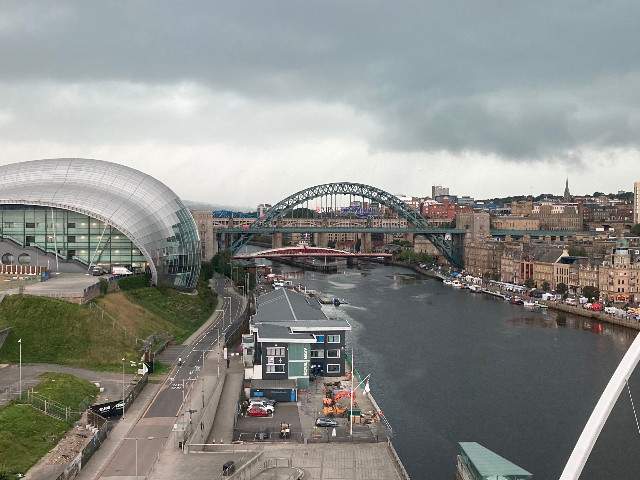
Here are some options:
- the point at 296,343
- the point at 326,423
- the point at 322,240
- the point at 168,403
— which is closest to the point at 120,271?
the point at 296,343

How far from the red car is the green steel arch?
196ft

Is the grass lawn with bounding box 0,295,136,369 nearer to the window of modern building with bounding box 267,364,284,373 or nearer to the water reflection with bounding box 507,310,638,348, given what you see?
the window of modern building with bounding box 267,364,284,373

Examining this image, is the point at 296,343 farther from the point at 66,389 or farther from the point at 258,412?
the point at 66,389

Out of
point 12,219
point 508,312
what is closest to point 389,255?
point 508,312

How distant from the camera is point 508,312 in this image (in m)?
48.9

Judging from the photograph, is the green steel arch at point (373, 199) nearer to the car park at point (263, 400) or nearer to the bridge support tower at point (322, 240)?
the bridge support tower at point (322, 240)

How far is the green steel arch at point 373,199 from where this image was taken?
85125 mm

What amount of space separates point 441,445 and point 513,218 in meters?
103

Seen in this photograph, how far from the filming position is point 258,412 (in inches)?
868

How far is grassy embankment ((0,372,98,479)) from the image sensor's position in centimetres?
1669

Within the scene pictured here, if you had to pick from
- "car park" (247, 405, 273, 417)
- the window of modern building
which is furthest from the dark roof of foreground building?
"car park" (247, 405, 273, 417)

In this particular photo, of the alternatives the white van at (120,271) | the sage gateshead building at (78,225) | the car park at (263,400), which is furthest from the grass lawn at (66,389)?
the sage gateshead building at (78,225)

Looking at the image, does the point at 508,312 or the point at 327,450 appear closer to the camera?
the point at 327,450

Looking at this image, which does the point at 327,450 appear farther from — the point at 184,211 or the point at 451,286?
the point at 451,286
